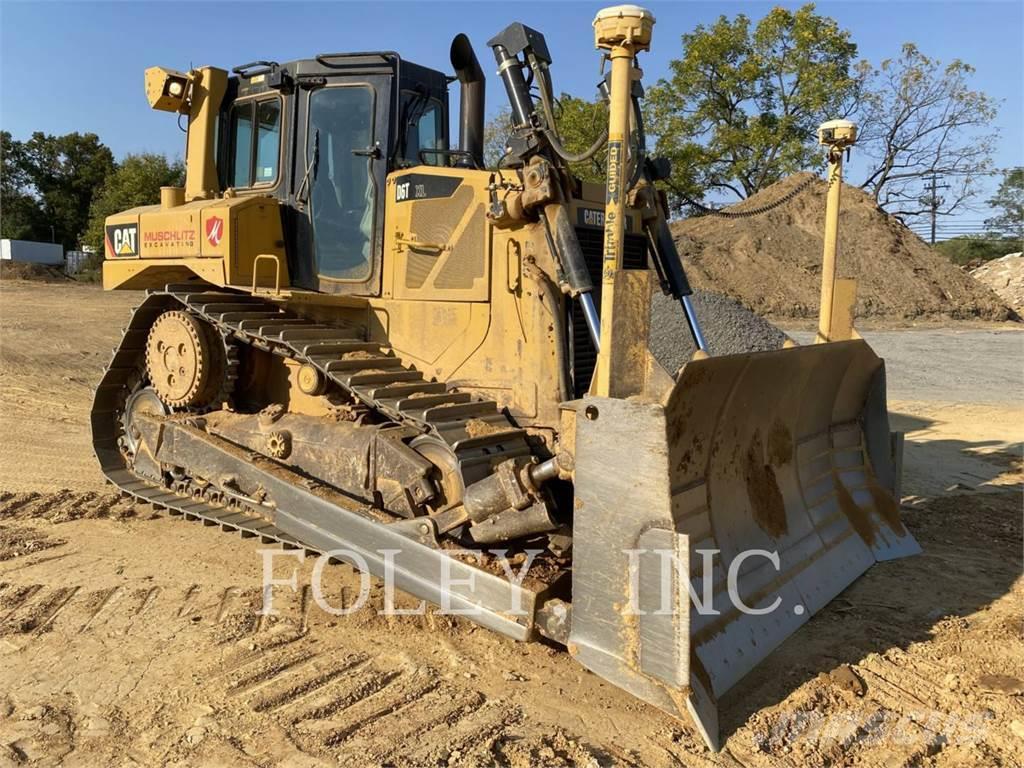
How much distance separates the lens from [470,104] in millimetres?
5930

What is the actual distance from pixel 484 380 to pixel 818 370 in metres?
1.85

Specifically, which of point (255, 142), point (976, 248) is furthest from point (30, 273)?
point (976, 248)

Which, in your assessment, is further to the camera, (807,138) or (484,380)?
(807,138)

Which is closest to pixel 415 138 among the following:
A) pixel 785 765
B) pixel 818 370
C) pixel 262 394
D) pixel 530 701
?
pixel 262 394

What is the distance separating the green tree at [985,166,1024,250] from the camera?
42.2 metres

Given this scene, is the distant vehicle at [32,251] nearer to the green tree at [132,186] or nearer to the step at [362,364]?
the green tree at [132,186]

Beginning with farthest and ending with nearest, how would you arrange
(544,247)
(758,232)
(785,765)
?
(758,232) < (544,247) < (785,765)

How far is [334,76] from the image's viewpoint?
17.1ft

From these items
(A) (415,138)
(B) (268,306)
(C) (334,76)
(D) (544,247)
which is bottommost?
(B) (268,306)

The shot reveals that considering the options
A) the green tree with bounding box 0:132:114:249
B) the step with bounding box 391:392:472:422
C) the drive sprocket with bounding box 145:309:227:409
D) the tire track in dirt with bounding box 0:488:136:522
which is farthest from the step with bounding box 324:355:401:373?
the green tree with bounding box 0:132:114:249

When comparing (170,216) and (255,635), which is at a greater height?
(170,216)

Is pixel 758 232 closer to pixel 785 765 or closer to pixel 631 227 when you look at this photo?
pixel 631 227

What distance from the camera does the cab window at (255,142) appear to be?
5.53 m

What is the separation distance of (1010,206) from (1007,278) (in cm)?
1700
